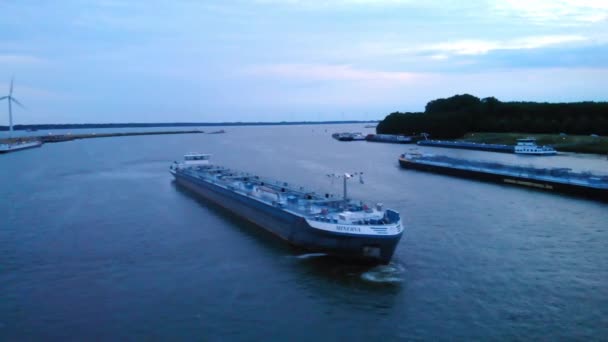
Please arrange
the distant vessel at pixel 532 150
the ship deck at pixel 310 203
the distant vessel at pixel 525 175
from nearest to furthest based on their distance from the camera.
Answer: the ship deck at pixel 310 203 < the distant vessel at pixel 525 175 < the distant vessel at pixel 532 150

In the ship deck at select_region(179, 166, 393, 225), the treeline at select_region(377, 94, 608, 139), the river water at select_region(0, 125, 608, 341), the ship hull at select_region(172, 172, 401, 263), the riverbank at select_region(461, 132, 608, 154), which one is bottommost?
the river water at select_region(0, 125, 608, 341)

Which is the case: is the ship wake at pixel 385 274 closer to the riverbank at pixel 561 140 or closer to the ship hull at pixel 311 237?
the ship hull at pixel 311 237

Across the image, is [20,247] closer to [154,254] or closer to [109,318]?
[154,254]

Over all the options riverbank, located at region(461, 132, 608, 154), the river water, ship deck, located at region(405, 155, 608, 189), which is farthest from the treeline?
the river water

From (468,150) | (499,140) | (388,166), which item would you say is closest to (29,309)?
(388,166)

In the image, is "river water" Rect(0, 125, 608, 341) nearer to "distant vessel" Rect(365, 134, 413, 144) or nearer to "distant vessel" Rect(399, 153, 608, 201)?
"distant vessel" Rect(399, 153, 608, 201)

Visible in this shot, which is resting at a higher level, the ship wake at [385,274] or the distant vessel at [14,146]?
the distant vessel at [14,146]

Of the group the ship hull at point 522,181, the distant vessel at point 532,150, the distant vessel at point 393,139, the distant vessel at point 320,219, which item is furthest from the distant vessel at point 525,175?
the distant vessel at point 393,139
